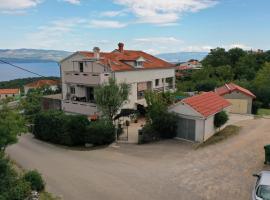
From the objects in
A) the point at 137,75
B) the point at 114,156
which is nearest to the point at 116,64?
the point at 137,75

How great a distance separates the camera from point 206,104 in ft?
88.5

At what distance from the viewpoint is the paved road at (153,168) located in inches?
609

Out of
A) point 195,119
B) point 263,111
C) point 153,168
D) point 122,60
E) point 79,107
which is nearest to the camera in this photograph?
point 153,168

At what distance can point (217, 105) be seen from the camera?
2809cm

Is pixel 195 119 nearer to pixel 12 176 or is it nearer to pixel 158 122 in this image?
pixel 158 122

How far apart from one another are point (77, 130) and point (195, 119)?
10.4m

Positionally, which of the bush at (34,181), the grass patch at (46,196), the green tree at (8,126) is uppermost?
the green tree at (8,126)

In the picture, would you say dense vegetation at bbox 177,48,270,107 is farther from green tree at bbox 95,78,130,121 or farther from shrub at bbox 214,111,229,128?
green tree at bbox 95,78,130,121

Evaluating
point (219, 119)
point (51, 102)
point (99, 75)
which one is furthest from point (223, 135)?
point (51, 102)

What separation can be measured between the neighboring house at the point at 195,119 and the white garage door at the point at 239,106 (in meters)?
12.9

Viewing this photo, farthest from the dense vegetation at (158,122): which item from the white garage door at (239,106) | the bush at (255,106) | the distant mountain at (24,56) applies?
the distant mountain at (24,56)

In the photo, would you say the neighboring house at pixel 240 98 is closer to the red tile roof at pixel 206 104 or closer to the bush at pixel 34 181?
the red tile roof at pixel 206 104

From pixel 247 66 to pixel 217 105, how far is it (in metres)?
49.1

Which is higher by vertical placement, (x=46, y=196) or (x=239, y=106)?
(x=239, y=106)
